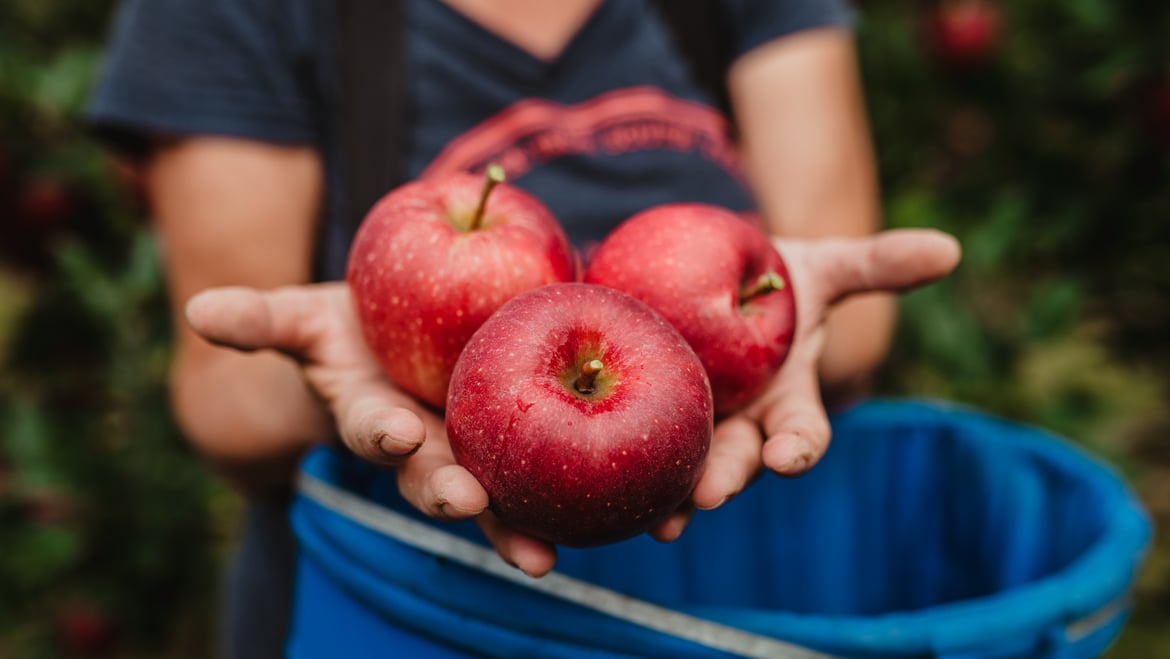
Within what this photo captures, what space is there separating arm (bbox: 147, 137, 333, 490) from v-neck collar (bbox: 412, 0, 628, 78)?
19 cm

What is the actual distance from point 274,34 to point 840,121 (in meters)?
0.68

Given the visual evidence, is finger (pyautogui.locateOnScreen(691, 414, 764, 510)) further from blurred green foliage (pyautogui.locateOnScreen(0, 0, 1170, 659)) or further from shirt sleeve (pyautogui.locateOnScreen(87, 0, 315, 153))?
blurred green foliage (pyautogui.locateOnScreen(0, 0, 1170, 659))

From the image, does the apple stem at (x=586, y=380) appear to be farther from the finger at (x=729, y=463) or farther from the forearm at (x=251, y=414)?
the forearm at (x=251, y=414)

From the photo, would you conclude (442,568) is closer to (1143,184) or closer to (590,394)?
(590,394)

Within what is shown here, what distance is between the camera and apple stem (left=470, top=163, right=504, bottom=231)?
2.33 ft

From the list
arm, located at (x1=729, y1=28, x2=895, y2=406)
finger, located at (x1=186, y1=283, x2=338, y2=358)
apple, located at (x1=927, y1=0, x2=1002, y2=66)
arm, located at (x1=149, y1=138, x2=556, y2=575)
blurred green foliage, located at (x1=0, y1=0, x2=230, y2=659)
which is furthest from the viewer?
apple, located at (x1=927, y1=0, x2=1002, y2=66)

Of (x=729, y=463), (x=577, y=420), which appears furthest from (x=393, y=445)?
(x=729, y=463)

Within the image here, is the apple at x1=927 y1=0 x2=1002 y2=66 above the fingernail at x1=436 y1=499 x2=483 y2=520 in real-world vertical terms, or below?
above

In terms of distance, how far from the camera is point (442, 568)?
0.63m

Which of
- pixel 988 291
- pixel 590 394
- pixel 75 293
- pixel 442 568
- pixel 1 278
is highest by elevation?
pixel 590 394

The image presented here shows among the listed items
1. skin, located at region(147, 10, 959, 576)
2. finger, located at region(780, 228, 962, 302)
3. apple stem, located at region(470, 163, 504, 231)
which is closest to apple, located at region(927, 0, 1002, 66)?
skin, located at region(147, 10, 959, 576)

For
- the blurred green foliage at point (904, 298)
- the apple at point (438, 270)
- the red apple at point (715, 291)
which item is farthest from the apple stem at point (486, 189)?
the blurred green foliage at point (904, 298)

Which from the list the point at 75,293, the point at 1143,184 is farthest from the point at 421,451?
the point at 1143,184

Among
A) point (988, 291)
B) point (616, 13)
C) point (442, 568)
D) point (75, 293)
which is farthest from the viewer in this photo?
point (988, 291)
